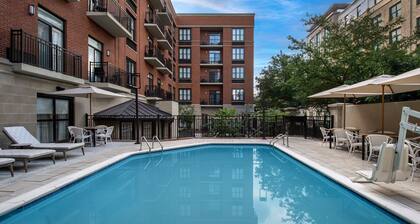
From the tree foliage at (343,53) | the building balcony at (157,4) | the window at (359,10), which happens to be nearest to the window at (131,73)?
the building balcony at (157,4)

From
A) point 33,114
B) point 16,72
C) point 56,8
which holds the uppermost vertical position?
point 56,8

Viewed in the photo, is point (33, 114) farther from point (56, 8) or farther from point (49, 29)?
point (56, 8)

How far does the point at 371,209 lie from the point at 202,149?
32.1ft

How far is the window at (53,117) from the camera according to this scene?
11.8 meters

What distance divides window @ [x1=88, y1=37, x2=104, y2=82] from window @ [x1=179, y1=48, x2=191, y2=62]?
27893 millimetres

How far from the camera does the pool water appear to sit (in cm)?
542

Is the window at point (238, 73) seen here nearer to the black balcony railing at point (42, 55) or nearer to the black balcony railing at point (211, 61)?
the black balcony railing at point (211, 61)

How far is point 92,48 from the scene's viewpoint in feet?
52.9

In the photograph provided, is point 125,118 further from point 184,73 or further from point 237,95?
point 184,73

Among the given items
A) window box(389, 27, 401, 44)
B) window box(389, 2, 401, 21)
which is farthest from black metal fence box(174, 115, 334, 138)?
window box(389, 2, 401, 21)

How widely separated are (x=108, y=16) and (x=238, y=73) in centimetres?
2938

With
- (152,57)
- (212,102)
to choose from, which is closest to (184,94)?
(212,102)

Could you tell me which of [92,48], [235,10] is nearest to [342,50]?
[92,48]

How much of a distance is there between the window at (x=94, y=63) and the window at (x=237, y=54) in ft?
93.0
